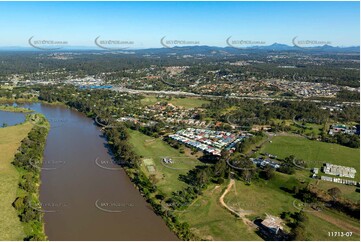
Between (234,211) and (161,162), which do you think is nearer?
(234,211)

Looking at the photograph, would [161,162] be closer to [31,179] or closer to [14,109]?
[31,179]

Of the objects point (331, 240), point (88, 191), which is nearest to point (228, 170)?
point (331, 240)

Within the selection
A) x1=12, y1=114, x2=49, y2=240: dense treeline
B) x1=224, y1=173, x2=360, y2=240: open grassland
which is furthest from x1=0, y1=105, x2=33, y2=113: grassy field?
x1=224, y1=173, x2=360, y2=240: open grassland

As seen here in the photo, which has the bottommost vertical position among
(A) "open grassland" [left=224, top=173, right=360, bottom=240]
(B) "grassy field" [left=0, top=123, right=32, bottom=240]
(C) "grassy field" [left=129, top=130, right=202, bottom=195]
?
(A) "open grassland" [left=224, top=173, right=360, bottom=240]

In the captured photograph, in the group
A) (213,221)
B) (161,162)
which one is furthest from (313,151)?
(213,221)

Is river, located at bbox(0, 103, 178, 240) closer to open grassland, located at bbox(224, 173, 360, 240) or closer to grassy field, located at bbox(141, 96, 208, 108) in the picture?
open grassland, located at bbox(224, 173, 360, 240)

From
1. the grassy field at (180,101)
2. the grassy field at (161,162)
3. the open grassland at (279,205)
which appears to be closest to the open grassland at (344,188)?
the open grassland at (279,205)
